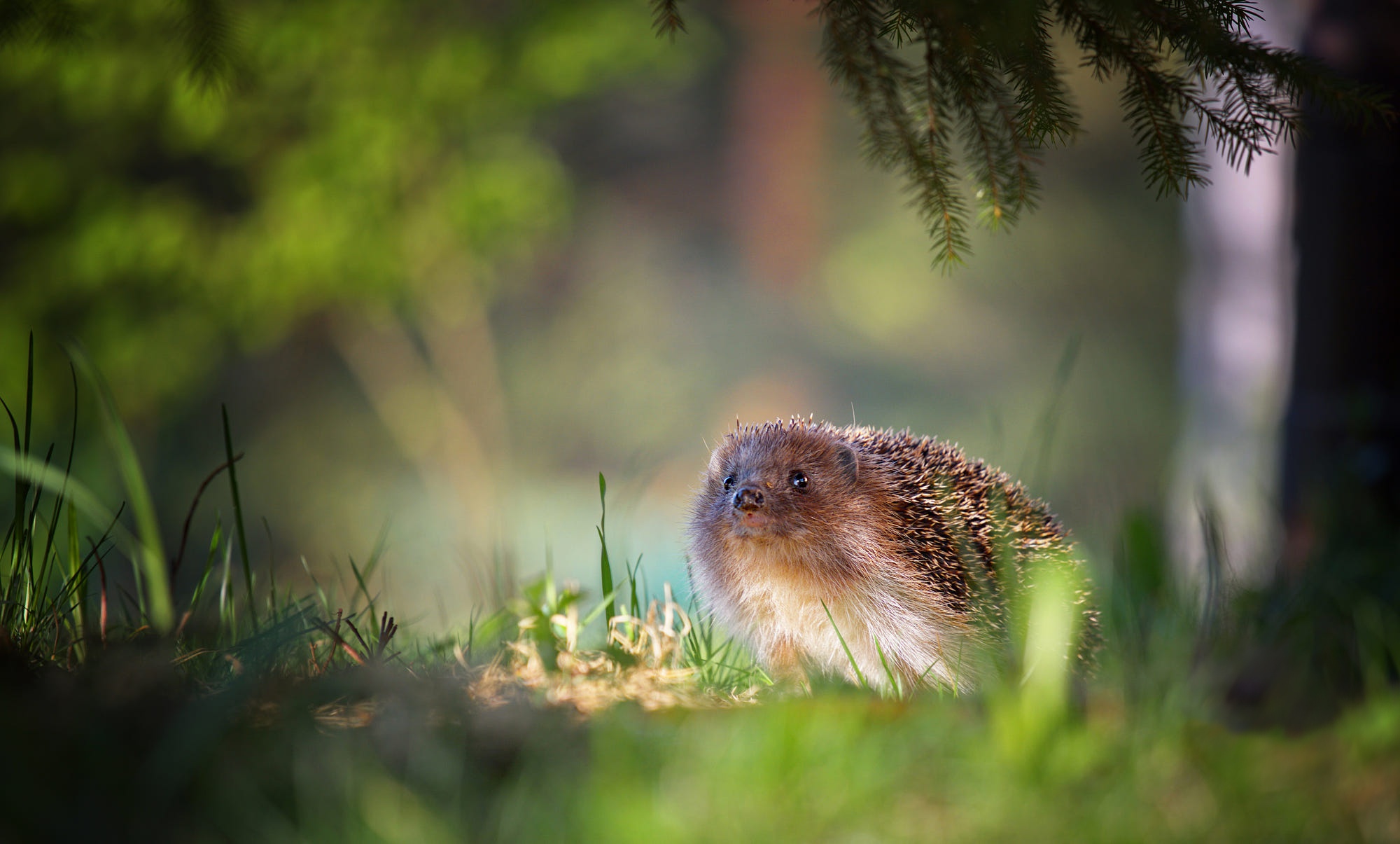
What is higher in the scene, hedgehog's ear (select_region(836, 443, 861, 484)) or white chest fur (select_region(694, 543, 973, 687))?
hedgehog's ear (select_region(836, 443, 861, 484))

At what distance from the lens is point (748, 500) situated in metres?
2.69

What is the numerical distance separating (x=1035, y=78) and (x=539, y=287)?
10.9 meters

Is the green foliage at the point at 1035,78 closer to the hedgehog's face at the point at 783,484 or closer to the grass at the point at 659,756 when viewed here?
the hedgehog's face at the point at 783,484

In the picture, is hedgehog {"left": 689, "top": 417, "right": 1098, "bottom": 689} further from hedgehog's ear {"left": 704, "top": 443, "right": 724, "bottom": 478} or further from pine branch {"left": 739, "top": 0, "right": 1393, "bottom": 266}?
pine branch {"left": 739, "top": 0, "right": 1393, "bottom": 266}

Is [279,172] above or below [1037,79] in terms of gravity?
above

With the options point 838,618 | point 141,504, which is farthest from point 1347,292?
point 141,504

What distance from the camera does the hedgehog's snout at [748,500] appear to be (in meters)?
2.69

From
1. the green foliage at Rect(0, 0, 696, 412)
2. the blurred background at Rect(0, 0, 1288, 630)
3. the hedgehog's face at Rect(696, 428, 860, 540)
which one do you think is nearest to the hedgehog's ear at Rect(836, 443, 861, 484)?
the hedgehog's face at Rect(696, 428, 860, 540)

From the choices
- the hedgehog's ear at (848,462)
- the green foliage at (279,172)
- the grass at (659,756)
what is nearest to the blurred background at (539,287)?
the green foliage at (279,172)

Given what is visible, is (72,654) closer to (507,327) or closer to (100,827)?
(100,827)

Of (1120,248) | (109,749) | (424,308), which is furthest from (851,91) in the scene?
(1120,248)

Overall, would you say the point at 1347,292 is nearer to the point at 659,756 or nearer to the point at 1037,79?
the point at 1037,79

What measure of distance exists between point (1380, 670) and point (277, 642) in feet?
6.58

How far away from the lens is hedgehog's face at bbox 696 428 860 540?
270 centimetres
